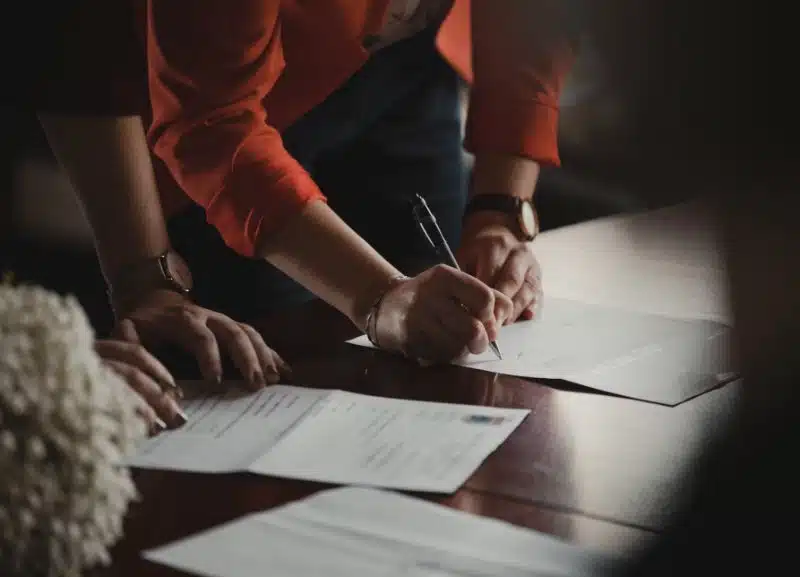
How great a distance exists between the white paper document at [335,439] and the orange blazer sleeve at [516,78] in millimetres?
582

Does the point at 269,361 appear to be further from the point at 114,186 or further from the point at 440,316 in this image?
the point at 114,186

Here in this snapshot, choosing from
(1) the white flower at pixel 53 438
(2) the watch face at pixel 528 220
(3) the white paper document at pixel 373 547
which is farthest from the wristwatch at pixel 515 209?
(1) the white flower at pixel 53 438

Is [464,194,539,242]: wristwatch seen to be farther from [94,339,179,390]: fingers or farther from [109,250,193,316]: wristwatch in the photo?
[94,339,179,390]: fingers

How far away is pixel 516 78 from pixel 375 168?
227 mm

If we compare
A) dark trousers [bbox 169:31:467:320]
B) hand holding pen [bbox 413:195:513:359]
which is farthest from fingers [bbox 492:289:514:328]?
dark trousers [bbox 169:31:467:320]

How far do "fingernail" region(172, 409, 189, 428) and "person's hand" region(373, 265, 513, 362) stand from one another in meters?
0.25

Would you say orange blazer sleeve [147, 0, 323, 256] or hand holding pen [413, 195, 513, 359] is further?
hand holding pen [413, 195, 513, 359]

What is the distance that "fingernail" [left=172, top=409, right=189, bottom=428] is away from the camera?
85 centimetres

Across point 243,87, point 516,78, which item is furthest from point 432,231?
point 243,87

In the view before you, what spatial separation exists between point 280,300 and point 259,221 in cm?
28

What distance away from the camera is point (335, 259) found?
1089 mm

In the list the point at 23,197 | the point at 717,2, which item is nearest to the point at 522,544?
the point at 23,197

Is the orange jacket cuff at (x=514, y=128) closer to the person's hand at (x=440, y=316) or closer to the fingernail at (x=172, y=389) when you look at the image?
the person's hand at (x=440, y=316)

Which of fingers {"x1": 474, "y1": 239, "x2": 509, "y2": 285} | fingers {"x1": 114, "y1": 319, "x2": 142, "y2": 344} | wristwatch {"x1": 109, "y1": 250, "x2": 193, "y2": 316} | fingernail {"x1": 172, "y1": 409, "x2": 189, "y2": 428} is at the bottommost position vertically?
fingers {"x1": 474, "y1": 239, "x2": 509, "y2": 285}
